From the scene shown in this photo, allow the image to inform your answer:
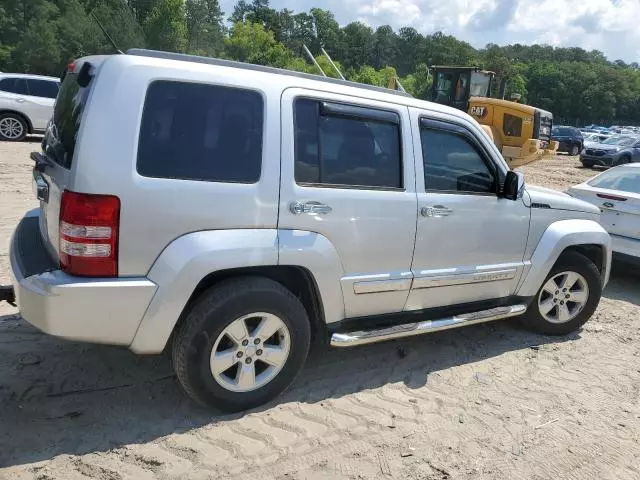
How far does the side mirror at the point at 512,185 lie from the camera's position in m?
4.07

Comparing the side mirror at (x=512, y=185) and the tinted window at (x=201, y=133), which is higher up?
the tinted window at (x=201, y=133)

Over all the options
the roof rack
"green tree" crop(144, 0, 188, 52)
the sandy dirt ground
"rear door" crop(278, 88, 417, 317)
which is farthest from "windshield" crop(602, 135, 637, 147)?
"green tree" crop(144, 0, 188, 52)

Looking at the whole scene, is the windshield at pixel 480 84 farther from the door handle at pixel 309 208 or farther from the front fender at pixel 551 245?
the door handle at pixel 309 208

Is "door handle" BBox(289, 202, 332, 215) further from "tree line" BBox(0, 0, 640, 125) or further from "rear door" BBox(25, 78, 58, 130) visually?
"rear door" BBox(25, 78, 58, 130)

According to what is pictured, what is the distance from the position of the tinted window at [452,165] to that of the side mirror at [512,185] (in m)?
0.09

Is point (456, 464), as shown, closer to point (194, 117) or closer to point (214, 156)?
point (214, 156)

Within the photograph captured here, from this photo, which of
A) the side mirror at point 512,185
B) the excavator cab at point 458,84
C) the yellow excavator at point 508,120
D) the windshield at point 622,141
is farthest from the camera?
the windshield at point 622,141

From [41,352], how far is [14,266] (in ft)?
3.17

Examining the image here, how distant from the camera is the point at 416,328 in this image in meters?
3.83

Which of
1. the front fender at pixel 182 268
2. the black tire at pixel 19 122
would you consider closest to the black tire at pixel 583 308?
the front fender at pixel 182 268

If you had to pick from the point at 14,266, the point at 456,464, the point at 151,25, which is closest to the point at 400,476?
the point at 456,464

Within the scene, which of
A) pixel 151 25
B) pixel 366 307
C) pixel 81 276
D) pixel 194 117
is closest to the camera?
pixel 81 276

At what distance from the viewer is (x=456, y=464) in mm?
3062

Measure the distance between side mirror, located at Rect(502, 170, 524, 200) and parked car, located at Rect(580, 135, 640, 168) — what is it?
72.6 feet
